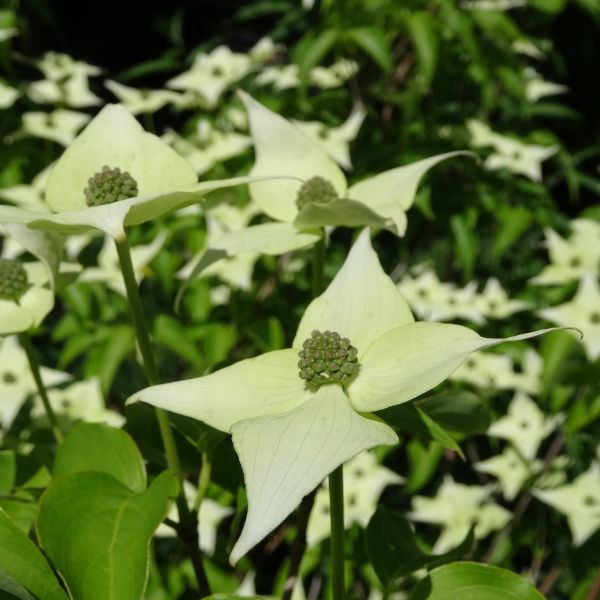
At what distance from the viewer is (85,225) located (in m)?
0.49

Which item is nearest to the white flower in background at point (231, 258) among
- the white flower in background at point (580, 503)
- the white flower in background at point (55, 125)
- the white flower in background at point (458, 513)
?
the white flower in background at point (55, 125)

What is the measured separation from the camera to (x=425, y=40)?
62.9 inches

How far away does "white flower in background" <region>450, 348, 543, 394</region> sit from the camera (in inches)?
60.1

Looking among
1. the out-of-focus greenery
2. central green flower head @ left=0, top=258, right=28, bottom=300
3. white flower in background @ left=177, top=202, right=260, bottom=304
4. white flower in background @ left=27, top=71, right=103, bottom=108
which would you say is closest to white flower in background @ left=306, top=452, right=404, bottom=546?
the out-of-focus greenery

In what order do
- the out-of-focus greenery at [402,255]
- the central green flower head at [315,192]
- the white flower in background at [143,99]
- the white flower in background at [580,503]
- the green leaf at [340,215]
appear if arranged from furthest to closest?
the white flower in background at [143,99], the out-of-focus greenery at [402,255], the white flower in background at [580,503], the central green flower head at [315,192], the green leaf at [340,215]

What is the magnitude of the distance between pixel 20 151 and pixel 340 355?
4.56ft

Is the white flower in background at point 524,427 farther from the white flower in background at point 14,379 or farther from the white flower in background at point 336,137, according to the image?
the white flower in background at point 14,379

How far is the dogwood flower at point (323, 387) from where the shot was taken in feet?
1.32

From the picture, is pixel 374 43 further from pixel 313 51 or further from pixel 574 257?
pixel 574 257

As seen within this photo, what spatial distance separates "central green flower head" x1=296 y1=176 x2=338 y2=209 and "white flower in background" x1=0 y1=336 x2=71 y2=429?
18.0 inches

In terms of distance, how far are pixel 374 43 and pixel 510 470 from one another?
2.86ft

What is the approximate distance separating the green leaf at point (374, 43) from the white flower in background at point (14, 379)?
89cm

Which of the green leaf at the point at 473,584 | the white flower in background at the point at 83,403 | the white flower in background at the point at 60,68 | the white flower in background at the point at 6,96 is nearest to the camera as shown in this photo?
the green leaf at the point at 473,584

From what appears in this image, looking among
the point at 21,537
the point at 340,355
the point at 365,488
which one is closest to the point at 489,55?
the point at 365,488
